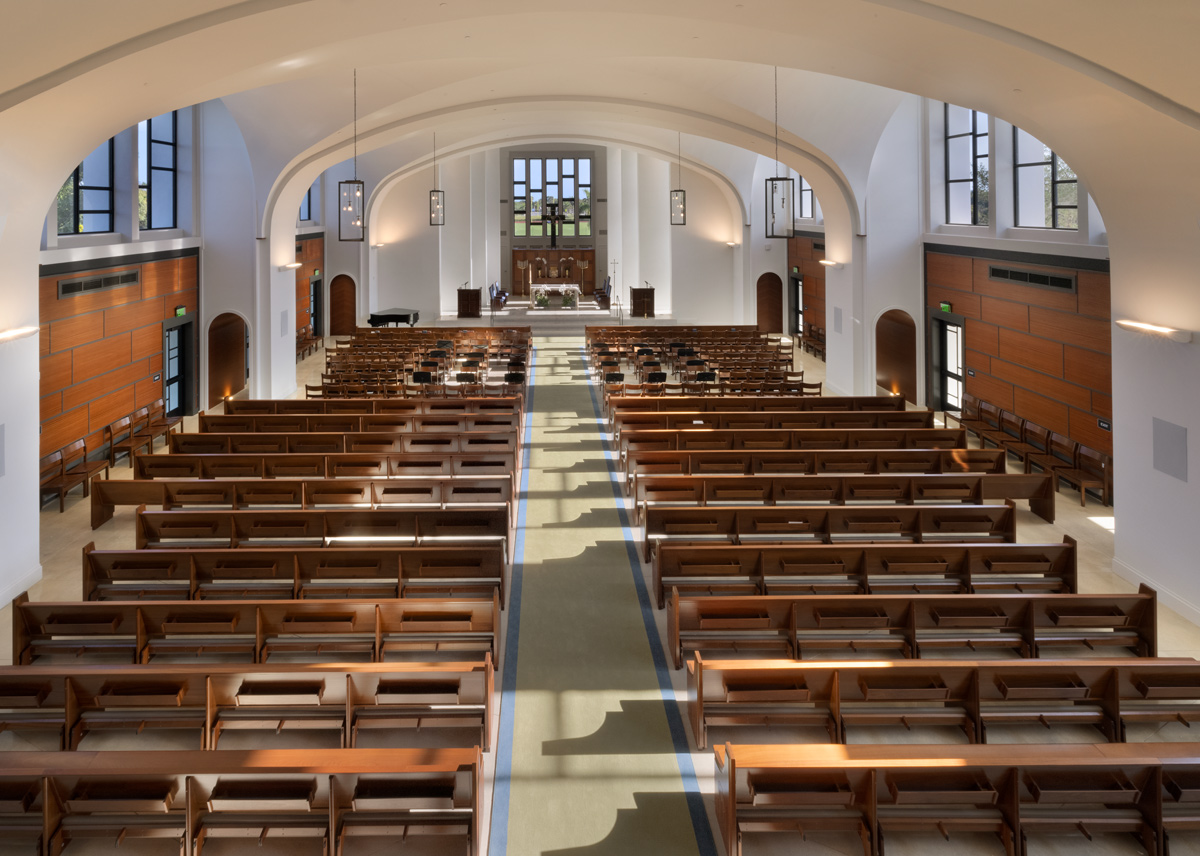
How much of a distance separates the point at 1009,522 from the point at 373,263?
25137 millimetres

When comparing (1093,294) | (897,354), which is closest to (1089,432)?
(1093,294)

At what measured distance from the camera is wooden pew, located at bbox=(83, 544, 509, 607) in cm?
693

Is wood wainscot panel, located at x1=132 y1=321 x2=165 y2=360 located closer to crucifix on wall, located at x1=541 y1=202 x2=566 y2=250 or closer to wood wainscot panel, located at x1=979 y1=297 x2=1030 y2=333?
wood wainscot panel, located at x1=979 y1=297 x2=1030 y2=333

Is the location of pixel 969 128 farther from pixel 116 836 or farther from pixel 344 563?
pixel 116 836

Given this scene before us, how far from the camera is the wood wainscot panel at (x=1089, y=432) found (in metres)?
11.7

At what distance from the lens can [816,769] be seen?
4.15 metres

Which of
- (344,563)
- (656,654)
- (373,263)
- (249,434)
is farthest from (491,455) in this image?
(373,263)

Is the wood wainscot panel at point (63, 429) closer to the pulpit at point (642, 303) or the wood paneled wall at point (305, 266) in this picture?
the wood paneled wall at point (305, 266)

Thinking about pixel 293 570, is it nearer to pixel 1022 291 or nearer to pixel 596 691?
pixel 596 691

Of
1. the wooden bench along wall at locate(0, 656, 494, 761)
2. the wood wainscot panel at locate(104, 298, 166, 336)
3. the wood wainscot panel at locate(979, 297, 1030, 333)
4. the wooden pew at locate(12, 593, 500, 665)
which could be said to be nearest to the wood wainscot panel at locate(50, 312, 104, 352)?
the wood wainscot panel at locate(104, 298, 166, 336)

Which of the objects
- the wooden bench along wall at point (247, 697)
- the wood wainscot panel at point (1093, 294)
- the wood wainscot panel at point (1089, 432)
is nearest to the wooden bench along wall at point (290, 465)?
the wooden bench along wall at point (247, 697)

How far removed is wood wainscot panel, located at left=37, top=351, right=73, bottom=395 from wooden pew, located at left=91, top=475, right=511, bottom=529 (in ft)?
9.75

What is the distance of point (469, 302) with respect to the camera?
3148cm

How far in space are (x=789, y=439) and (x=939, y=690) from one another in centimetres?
606
